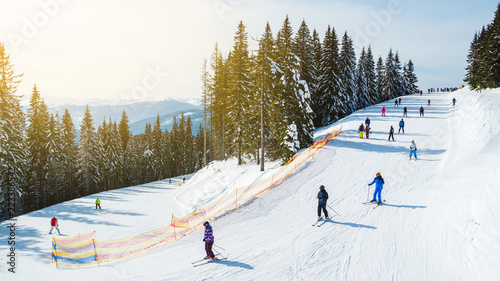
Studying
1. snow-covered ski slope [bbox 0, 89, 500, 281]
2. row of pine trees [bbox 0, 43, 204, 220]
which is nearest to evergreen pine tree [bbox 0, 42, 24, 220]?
row of pine trees [bbox 0, 43, 204, 220]

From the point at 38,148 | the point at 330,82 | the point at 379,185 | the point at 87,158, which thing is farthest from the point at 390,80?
the point at 38,148

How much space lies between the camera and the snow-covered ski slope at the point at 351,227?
9.96 m

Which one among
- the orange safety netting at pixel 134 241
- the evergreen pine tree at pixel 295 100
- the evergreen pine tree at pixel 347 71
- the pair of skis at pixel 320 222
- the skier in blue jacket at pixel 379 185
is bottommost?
the orange safety netting at pixel 134 241

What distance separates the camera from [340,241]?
39.0ft

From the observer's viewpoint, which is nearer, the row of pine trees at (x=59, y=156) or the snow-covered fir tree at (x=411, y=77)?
the row of pine trees at (x=59, y=156)

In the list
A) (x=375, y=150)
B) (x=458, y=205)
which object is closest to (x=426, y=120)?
(x=375, y=150)

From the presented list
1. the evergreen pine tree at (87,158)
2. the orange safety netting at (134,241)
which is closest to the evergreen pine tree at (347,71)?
the orange safety netting at (134,241)

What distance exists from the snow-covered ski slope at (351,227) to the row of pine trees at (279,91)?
4.51 m

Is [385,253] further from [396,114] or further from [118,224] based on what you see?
[396,114]

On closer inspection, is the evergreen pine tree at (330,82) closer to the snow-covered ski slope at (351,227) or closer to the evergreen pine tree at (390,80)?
the snow-covered ski slope at (351,227)

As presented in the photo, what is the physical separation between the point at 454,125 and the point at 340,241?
2904 centimetres

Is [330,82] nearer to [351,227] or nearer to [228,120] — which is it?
[228,120]

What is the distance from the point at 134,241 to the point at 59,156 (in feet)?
113

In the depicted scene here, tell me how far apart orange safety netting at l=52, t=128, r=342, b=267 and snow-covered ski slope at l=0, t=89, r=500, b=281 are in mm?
963
